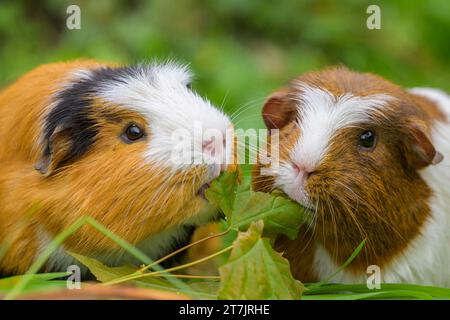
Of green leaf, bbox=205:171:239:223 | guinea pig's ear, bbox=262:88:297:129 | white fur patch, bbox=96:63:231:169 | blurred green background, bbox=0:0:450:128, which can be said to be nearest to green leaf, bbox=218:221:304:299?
green leaf, bbox=205:171:239:223

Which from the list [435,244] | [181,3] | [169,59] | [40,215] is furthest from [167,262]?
[181,3]

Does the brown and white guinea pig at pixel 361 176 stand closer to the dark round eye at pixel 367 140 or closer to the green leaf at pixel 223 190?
the dark round eye at pixel 367 140

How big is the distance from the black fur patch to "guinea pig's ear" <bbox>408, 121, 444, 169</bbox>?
135 cm

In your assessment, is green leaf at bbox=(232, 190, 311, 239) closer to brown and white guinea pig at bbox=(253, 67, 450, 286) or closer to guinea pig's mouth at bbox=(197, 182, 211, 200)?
brown and white guinea pig at bbox=(253, 67, 450, 286)

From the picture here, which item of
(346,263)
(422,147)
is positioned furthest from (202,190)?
(422,147)

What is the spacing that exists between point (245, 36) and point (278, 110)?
17.3 feet

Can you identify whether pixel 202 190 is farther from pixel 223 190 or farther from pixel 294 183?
pixel 294 183

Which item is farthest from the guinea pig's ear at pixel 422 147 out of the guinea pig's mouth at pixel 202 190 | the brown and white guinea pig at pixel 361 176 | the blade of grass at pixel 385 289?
the guinea pig's mouth at pixel 202 190

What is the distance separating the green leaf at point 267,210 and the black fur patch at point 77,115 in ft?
2.43

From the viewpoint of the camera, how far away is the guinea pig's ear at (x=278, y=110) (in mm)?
3807

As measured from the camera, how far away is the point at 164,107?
3.48 metres

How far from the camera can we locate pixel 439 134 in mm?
3980

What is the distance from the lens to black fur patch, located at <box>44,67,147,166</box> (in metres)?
3.52

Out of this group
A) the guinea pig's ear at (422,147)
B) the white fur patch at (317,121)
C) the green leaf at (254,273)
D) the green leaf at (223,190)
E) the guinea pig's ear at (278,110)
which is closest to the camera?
the green leaf at (254,273)
